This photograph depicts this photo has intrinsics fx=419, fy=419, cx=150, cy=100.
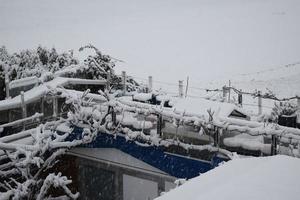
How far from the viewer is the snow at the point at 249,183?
3.71m

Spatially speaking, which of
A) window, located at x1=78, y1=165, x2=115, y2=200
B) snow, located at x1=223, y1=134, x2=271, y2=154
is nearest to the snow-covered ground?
window, located at x1=78, y1=165, x2=115, y2=200

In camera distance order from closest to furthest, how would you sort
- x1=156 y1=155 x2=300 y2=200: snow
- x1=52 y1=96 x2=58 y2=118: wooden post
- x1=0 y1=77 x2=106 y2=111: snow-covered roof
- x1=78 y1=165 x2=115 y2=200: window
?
x1=156 y1=155 x2=300 y2=200: snow, x1=78 y1=165 x2=115 y2=200: window, x1=0 y1=77 x2=106 y2=111: snow-covered roof, x1=52 y1=96 x2=58 y2=118: wooden post

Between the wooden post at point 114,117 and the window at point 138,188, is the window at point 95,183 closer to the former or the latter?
the window at point 138,188

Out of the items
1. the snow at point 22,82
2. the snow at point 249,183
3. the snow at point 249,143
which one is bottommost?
the snow at point 249,143

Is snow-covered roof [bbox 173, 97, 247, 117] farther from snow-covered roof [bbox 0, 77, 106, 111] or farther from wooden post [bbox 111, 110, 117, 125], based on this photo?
snow-covered roof [bbox 0, 77, 106, 111]

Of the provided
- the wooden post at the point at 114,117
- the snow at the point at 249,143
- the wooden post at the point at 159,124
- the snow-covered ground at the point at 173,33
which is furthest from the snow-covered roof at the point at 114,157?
the snow-covered ground at the point at 173,33

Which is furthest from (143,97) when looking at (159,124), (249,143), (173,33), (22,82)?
(173,33)

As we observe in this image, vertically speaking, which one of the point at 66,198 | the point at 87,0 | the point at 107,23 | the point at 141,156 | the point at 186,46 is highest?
the point at 87,0

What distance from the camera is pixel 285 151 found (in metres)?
8.37

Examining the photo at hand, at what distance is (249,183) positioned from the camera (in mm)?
4012

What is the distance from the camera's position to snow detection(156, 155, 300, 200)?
3709 mm

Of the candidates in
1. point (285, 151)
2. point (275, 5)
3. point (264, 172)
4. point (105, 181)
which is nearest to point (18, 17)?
point (275, 5)

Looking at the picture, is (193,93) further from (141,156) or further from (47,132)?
(47,132)

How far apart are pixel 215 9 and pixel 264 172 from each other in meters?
44.8
